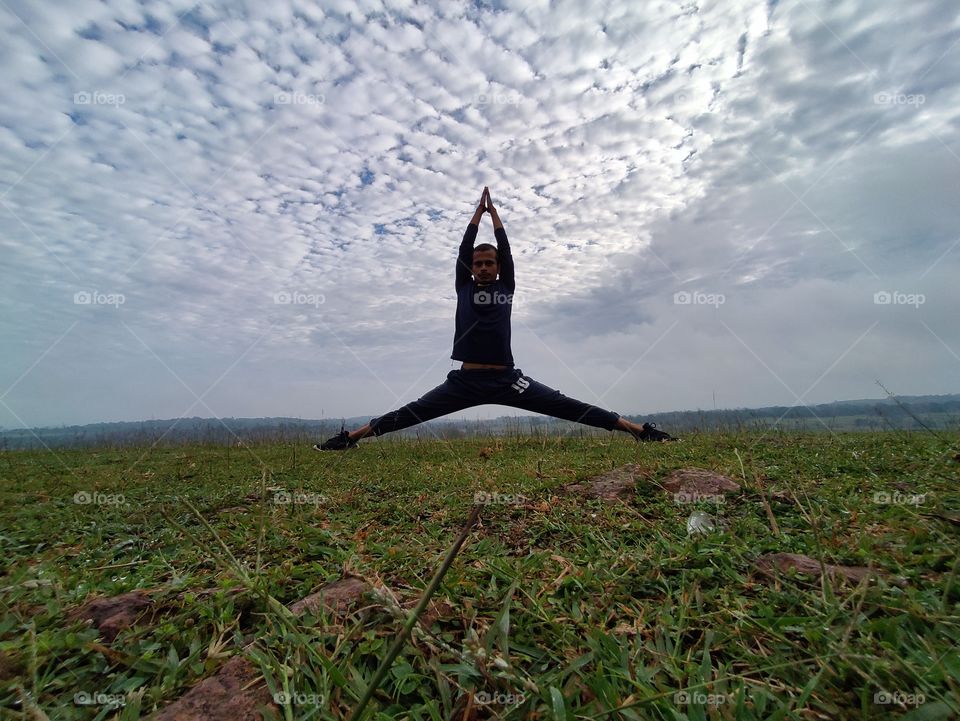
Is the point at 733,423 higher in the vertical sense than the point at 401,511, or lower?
higher

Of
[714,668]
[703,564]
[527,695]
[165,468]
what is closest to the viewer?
[527,695]

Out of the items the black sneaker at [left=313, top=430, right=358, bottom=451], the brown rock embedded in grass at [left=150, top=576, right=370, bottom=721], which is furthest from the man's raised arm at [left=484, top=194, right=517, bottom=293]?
the brown rock embedded in grass at [left=150, top=576, right=370, bottom=721]

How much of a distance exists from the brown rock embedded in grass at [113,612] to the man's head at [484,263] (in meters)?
5.20

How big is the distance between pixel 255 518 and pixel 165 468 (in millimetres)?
3913

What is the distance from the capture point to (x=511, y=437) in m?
7.60

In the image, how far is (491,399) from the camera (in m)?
6.04

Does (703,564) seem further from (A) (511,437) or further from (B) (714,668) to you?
(A) (511,437)

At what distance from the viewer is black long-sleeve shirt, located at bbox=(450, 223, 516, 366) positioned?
5996mm

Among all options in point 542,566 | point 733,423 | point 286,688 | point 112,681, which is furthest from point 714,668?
point 733,423
